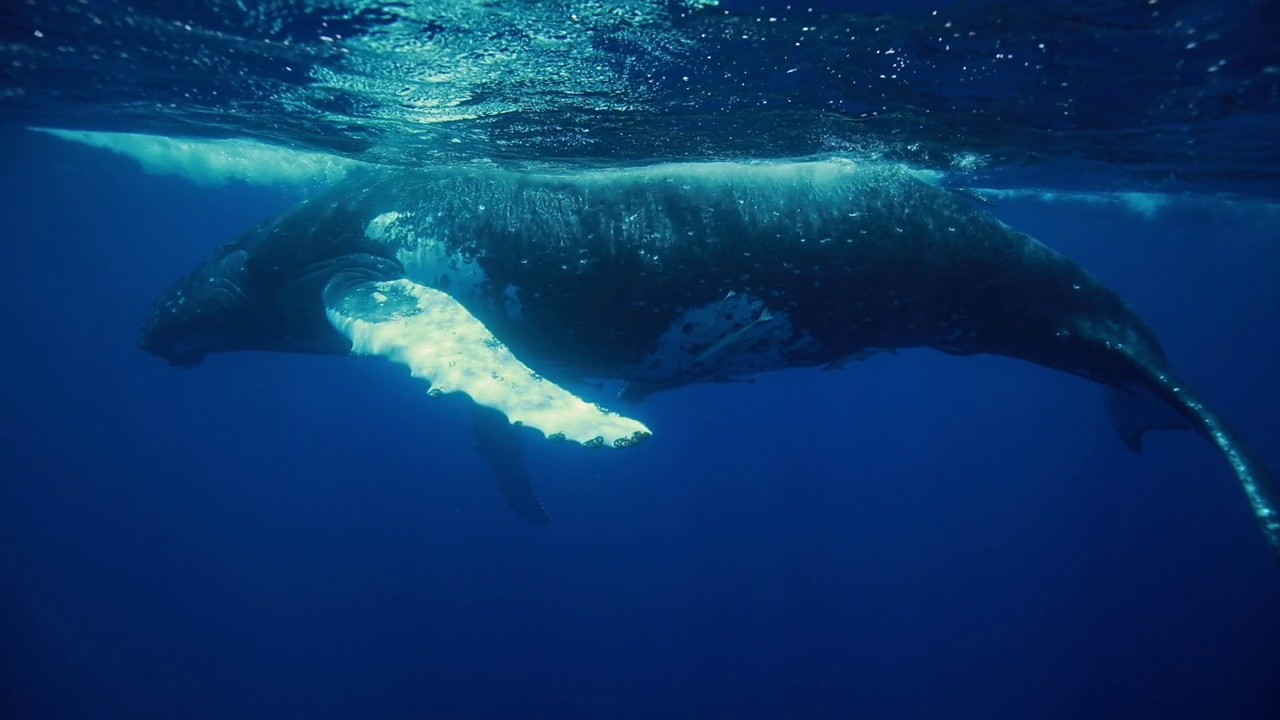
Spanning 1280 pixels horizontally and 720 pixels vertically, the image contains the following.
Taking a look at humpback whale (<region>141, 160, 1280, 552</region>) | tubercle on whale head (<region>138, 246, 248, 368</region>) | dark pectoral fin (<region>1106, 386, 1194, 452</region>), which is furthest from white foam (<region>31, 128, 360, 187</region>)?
dark pectoral fin (<region>1106, 386, 1194, 452</region>)

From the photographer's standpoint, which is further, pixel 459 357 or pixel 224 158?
pixel 224 158

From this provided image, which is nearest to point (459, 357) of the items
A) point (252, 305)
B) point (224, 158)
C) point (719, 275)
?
point (719, 275)

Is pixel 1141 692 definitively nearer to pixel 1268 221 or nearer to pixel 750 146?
pixel 1268 221

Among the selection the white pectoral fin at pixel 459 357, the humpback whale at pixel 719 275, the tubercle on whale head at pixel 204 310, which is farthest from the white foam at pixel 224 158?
the white pectoral fin at pixel 459 357

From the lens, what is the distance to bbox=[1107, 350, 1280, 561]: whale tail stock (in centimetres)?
519

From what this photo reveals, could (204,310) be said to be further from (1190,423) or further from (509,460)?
(1190,423)

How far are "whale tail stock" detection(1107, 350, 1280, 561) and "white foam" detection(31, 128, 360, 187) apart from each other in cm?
1352

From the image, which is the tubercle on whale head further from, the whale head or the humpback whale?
the humpback whale

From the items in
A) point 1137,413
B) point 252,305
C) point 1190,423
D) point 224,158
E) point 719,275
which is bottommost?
point 1137,413

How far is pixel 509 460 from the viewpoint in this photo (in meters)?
10.6

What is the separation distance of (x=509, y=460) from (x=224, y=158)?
1500cm

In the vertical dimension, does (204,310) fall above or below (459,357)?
below

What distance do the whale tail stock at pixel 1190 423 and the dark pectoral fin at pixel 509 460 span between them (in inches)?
298

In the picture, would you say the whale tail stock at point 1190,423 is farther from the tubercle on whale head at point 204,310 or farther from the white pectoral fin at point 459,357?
the tubercle on whale head at point 204,310
